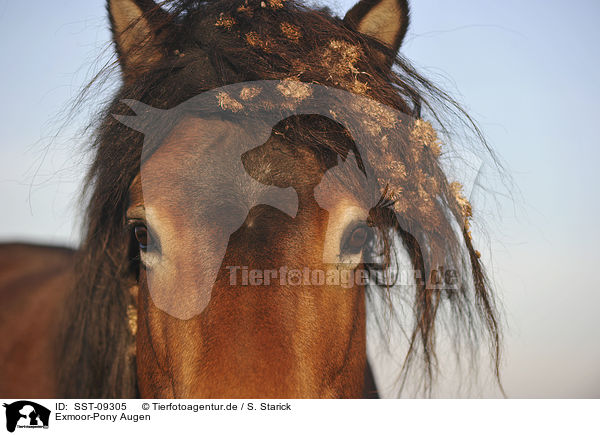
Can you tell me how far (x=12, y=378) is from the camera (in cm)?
135

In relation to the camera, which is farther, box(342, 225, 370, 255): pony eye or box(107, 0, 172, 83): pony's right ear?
box(107, 0, 172, 83): pony's right ear

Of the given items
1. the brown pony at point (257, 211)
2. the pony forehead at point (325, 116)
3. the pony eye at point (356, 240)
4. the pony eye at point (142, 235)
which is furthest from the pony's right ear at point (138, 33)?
the pony eye at point (356, 240)

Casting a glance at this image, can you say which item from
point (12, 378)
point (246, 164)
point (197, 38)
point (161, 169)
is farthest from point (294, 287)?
point (12, 378)

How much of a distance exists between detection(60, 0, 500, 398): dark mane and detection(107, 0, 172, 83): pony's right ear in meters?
0.02

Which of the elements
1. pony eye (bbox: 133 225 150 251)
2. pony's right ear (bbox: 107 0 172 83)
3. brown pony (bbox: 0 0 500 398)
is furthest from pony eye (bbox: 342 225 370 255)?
pony's right ear (bbox: 107 0 172 83)

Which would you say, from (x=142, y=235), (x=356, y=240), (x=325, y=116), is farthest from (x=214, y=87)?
(x=356, y=240)

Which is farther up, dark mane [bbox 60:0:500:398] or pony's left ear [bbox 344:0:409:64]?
pony's left ear [bbox 344:0:409:64]

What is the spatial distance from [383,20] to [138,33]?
2.04 feet

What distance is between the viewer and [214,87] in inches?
38.2

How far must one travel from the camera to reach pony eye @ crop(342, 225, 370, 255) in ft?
3.12

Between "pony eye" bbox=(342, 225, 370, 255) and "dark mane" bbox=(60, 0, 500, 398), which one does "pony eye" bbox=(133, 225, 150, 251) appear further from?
"pony eye" bbox=(342, 225, 370, 255)

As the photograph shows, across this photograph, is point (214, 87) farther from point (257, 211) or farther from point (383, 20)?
point (383, 20)
